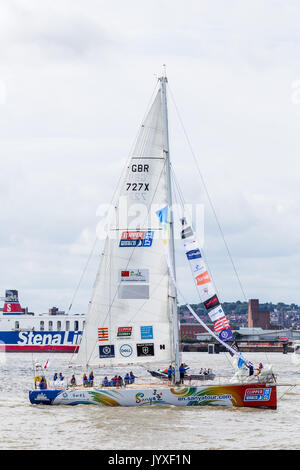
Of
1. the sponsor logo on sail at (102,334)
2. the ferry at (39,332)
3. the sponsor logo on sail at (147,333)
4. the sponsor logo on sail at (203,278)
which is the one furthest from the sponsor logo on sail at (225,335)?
the ferry at (39,332)

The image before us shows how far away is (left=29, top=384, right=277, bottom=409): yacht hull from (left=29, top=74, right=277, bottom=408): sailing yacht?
2.47 ft

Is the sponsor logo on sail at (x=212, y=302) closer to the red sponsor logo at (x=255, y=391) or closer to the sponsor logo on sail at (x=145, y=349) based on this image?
the sponsor logo on sail at (x=145, y=349)

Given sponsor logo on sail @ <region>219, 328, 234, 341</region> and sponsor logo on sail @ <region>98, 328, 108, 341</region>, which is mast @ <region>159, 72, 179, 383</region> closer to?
sponsor logo on sail @ <region>219, 328, 234, 341</region>

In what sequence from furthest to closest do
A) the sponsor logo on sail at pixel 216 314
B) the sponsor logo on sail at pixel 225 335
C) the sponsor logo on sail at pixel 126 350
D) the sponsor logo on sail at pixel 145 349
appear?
the sponsor logo on sail at pixel 126 350
the sponsor logo on sail at pixel 145 349
the sponsor logo on sail at pixel 216 314
the sponsor logo on sail at pixel 225 335

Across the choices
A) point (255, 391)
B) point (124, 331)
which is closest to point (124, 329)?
point (124, 331)

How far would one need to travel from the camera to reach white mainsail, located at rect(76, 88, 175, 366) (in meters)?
34.8

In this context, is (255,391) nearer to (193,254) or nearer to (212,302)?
(212,302)

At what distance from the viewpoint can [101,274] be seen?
35406 mm

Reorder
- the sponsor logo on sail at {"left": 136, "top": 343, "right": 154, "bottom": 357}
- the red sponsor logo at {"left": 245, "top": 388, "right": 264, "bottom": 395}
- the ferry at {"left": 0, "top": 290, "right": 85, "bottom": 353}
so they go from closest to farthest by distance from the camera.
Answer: the red sponsor logo at {"left": 245, "top": 388, "right": 264, "bottom": 395}, the sponsor logo on sail at {"left": 136, "top": 343, "right": 154, "bottom": 357}, the ferry at {"left": 0, "top": 290, "right": 85, "bottom": 353}

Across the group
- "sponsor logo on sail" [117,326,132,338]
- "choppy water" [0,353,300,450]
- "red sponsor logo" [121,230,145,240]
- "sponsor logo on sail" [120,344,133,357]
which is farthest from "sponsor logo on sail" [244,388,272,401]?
"red sponsor logo" [121,230,145,240]

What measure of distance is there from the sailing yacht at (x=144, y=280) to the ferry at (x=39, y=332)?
69.5 m

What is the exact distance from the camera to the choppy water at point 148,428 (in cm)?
2716

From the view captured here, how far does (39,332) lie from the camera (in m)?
110

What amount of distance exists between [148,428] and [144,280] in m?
7.85
